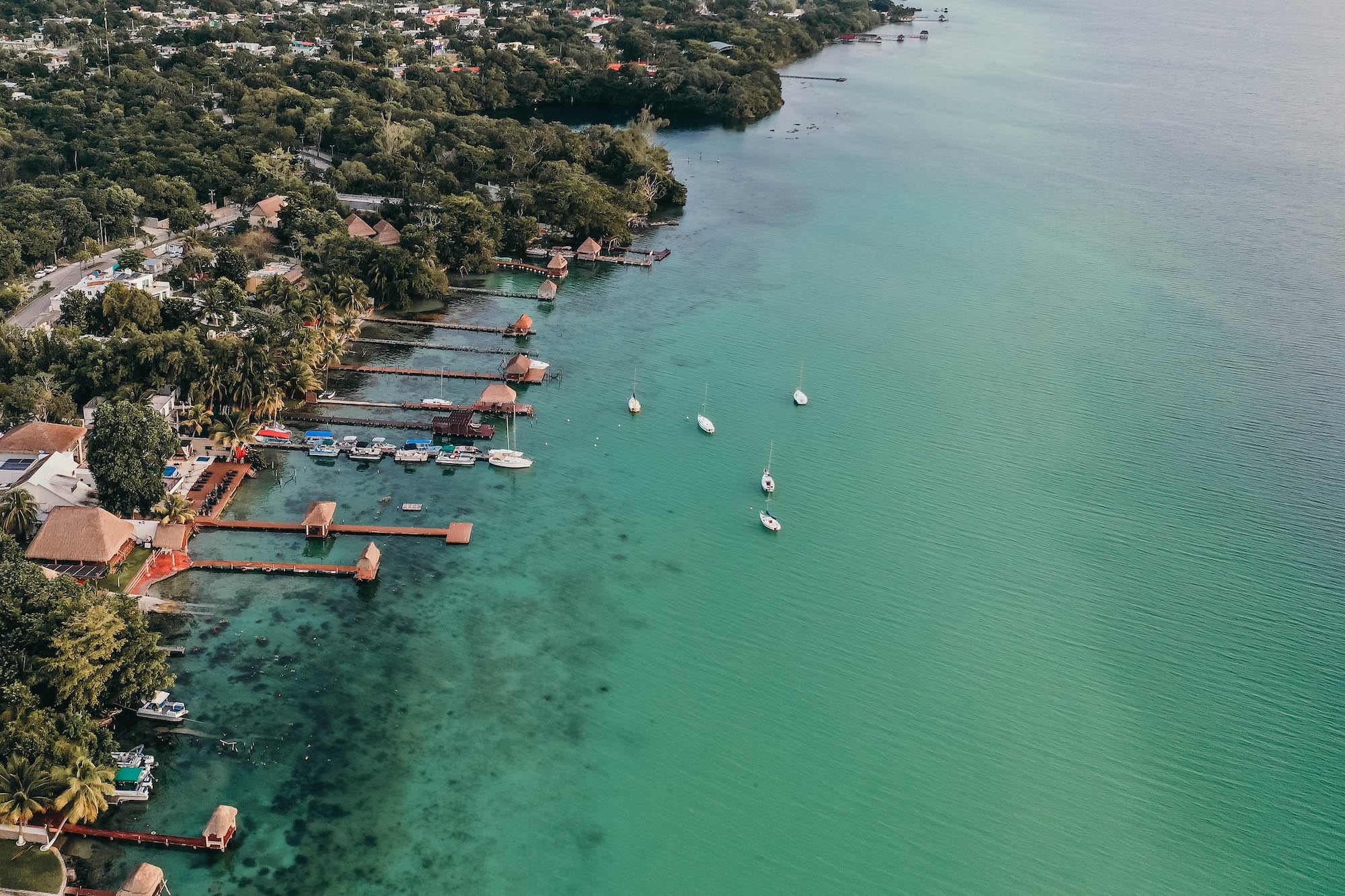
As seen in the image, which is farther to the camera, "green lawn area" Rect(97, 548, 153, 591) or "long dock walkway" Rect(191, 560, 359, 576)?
"long dock walkway" Rect(191, 560, 359, 576)

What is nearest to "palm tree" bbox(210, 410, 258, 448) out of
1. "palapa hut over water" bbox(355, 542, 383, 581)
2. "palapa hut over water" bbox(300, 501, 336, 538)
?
"palapa hut over water" bbox(300, 501, 336, 538)

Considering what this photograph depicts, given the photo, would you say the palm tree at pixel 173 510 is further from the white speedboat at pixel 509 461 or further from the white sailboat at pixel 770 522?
the white sailboat at pixel 770 522

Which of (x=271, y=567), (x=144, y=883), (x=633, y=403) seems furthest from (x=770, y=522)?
(x=144, y=883)

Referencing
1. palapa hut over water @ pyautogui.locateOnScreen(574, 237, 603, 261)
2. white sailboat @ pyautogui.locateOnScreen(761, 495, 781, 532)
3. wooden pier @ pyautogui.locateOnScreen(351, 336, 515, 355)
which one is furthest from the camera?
palapa hut over water @ pyautogui.locateOnScreen(574, 237, 603, 261)

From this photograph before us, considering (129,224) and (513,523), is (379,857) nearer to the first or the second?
(513,523)

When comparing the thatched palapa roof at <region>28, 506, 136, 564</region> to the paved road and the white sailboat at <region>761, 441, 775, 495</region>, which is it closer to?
the paved road

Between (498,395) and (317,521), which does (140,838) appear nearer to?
(317,521)

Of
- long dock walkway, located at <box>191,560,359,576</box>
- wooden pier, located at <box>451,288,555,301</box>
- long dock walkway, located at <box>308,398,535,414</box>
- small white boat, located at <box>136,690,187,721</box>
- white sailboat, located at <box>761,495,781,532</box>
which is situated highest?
small white boat, located at <box>136,690,187,721</box>

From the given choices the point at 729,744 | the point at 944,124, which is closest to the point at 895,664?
the point at 729,744
